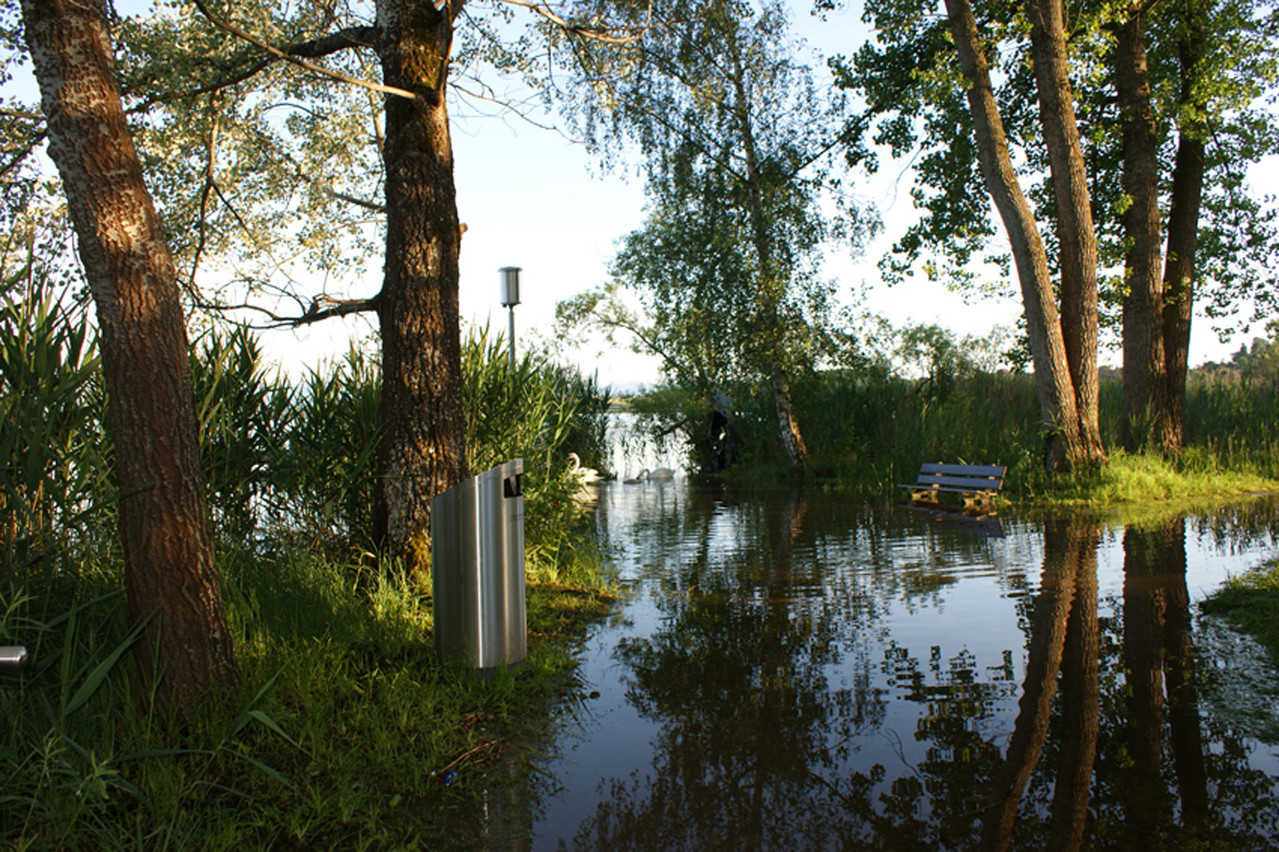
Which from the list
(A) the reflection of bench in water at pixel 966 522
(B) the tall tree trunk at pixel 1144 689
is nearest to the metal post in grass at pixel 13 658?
(B) the tall tree trunk at pixel 1144 689

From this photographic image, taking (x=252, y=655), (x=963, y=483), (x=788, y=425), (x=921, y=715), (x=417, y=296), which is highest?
(x=417, y=296)

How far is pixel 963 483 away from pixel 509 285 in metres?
7.23

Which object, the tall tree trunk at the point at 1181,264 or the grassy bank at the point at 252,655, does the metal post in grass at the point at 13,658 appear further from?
the tall tree trunk at the point at 1181,264

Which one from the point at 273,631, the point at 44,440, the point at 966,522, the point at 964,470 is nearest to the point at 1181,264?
the point at 964,470

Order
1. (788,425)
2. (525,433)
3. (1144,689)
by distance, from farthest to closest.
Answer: (788,425) → (525,433) → (1144,689)

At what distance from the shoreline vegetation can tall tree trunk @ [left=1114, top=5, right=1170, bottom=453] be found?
9.62m

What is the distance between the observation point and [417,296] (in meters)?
6.02

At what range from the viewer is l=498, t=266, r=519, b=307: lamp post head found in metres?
12.3

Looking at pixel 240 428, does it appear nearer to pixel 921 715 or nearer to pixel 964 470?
pixel 921 715

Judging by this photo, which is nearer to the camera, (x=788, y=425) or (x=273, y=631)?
(x=273, y=631)

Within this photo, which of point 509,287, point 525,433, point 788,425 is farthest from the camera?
point 788,425

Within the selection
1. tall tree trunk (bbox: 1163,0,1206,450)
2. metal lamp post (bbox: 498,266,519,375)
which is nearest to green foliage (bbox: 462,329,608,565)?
metal lamp post (bbox: 498,266,519,375)

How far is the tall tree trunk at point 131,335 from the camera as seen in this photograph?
3.40 metres

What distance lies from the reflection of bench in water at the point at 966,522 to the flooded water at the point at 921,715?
2.10 meters
